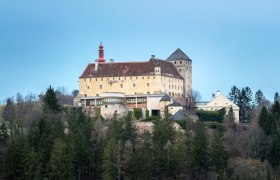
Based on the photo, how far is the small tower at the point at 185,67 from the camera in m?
106

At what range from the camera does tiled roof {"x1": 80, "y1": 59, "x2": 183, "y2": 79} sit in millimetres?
102281

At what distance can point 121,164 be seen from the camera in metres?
77.4

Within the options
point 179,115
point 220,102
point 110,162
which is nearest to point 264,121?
point 179,115

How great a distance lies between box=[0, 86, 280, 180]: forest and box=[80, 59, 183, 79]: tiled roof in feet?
29.1

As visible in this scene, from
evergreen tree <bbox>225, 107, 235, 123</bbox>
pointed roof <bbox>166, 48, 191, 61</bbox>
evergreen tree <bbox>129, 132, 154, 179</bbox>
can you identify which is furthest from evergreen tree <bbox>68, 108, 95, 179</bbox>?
pointed roof <bbox>166, 48, 191, 61</bbox>

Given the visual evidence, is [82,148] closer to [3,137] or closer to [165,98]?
[3,137]

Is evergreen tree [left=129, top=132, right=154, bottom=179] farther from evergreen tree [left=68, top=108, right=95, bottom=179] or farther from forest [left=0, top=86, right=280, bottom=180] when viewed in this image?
evergreen tree [left=68, top=108, right=95, bottom=179]

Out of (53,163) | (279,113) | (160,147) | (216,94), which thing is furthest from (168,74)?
(53,163)

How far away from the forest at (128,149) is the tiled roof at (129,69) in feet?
29.1

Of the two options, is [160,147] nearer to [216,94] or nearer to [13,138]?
[13,138]

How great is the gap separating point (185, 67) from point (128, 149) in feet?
89.0

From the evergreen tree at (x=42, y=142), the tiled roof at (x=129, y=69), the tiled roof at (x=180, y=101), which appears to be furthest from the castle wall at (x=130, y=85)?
the evergreen tree at (x=42, y=142)

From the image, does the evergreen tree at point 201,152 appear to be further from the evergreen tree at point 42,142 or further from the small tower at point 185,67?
the small tower at point 185,67

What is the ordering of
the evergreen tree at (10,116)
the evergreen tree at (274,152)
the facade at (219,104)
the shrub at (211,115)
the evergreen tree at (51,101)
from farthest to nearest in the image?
the facade at (219,104), the shrub at (211,115), the evergreen tree at (51,101), the evergreen tree at (10,116), the evergreen tree at (274,152)
